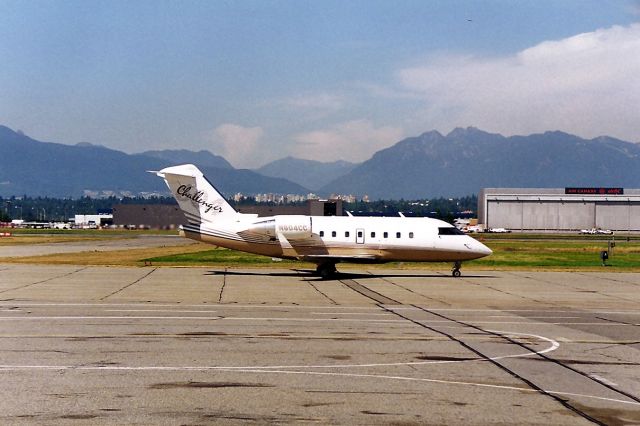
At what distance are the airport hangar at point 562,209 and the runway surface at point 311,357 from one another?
153 metres

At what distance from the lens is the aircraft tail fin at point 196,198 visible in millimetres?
42031

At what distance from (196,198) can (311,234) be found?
6.95 metres

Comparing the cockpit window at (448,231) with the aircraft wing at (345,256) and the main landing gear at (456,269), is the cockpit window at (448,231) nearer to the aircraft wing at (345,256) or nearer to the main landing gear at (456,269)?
the main landing gear at (456,269)

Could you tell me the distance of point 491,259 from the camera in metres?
62.4

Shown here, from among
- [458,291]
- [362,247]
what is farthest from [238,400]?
[362,247]

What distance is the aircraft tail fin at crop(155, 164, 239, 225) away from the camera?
42.0m

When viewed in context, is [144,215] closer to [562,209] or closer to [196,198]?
[562,209]

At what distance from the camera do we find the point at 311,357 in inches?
664

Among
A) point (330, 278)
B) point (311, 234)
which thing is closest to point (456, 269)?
point (330, 278)

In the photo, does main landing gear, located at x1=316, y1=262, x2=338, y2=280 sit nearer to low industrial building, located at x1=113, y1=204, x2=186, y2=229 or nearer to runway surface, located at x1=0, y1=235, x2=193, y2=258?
runway surface, located at x1=0, y1=235, x2=193, y2=258

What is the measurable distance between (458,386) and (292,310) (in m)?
12.3

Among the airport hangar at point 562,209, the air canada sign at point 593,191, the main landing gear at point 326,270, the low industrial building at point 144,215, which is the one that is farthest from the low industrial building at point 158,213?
the main landing gear at point 326,270

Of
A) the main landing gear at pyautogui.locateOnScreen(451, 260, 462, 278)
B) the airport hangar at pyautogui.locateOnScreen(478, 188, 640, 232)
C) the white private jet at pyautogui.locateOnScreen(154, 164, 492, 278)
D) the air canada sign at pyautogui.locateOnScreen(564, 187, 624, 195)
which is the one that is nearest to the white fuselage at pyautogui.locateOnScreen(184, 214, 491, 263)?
the white private jet at pyautogui.locateOnScreen(154, 164, 492, 278)

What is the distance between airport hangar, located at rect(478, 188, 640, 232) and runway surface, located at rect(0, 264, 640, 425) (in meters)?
153
